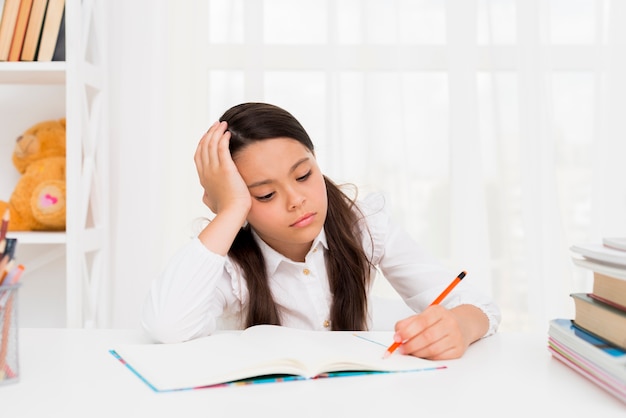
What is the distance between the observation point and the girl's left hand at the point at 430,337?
88 cm

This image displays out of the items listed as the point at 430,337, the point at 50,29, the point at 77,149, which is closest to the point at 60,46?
the point at 50,29

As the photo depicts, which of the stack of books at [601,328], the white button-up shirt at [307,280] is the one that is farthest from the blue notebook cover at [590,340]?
the white button-up shirt at [307,280]

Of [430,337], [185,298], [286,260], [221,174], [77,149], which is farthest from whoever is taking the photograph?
[77,149]

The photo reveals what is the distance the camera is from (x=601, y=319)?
2.56ft

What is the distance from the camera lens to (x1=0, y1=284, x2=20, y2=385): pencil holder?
2.43ft

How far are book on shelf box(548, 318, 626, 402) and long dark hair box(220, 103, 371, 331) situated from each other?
0.48m

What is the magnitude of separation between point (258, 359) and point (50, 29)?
130 centimetres

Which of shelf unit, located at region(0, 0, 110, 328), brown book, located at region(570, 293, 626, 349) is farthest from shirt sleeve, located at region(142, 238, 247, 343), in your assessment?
shelf unit, located at region(0, 0, 110, 328)

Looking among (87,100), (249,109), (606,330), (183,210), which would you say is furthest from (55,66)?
(606,330)

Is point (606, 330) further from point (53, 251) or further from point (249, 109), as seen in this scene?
point (53, 251)

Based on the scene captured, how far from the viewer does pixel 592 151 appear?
6.81 feet

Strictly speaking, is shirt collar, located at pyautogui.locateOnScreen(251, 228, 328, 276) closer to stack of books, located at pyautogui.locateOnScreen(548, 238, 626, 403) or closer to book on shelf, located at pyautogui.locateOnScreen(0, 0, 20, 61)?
stack of books, located at pyautogui.locateOnScreen(548, 238, 626, 403)

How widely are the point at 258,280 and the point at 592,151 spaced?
125cm

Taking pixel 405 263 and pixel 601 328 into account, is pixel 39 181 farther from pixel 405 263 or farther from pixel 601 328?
pixel 601 328
